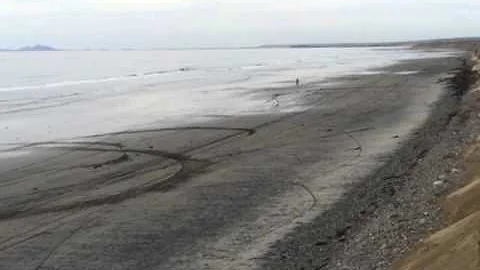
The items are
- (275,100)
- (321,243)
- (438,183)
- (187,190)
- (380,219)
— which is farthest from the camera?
(275,100)

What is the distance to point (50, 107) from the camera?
105 ft

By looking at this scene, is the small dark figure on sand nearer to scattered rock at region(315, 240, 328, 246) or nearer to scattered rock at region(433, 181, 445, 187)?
scattered rock at region(433, 181, 445, 187)

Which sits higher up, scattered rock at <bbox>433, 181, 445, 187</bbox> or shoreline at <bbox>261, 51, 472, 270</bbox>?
scattered rock at <bbox>433, 181, 445, 187</bbox>

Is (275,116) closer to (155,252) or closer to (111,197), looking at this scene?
(111,197)

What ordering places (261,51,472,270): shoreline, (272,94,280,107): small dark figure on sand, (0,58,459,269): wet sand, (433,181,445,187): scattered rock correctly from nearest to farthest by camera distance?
(261,51,472,270): shoreline < (0,58,459,269): wet sand < (433,181,445,187): scattered rock < (272,94,280,107): small dark figure on sand

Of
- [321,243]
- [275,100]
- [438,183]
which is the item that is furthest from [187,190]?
[275,100]

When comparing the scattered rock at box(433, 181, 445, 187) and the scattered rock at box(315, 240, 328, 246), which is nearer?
the scattered rock at box(315, 240, 328, 246)

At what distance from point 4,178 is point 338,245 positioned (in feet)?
27.4

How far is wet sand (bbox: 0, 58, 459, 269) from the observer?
7992 millimetres

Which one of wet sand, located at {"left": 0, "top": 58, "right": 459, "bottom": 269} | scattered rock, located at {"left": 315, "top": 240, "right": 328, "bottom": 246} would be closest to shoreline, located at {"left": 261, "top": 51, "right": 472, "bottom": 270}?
scattered rock, located at {"left": 315, "top": 240, "right": 328, "bottom": 246}

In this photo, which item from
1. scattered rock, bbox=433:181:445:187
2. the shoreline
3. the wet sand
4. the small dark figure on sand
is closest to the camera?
the shoreline

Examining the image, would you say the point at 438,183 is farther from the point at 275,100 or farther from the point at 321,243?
the point at 275,100

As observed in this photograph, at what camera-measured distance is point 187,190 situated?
11211 mm

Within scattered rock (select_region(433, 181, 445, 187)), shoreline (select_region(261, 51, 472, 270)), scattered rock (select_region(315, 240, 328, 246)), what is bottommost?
scattered rock (select_region(315, 240, 328, 246))
